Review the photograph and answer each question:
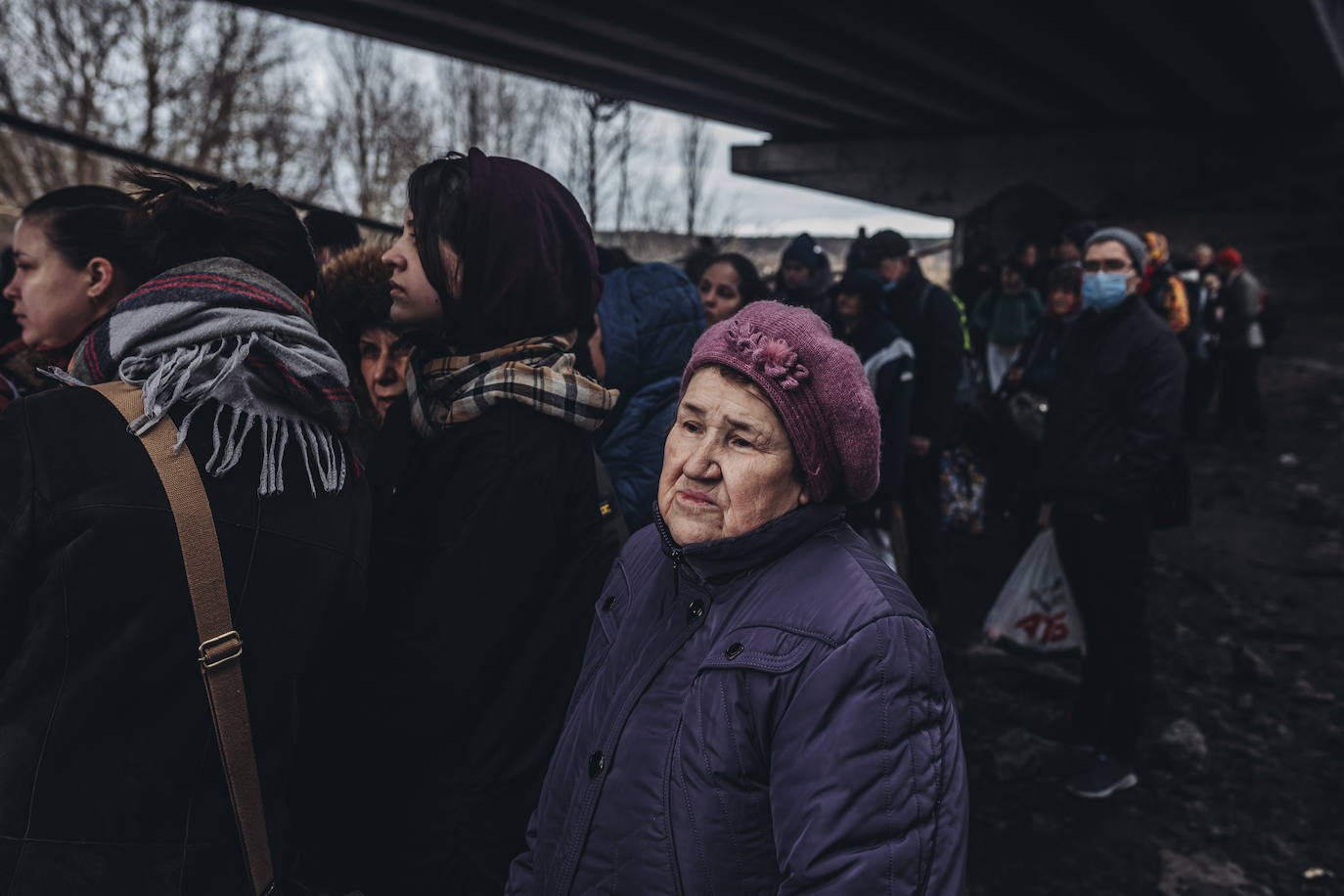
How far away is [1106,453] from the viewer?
362 cm

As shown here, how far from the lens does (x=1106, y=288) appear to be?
12.1 feet

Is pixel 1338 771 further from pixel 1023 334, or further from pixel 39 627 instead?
pixel 39 627

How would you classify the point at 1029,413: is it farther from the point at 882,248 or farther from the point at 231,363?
the point at 231,363

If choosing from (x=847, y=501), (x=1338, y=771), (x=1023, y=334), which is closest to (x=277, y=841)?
(x=847, y=501)

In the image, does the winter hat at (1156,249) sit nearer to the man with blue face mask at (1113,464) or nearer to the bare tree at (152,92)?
the man with blue face mask at (1113,464)

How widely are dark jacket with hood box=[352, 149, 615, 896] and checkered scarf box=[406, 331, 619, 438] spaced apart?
0.09 ft

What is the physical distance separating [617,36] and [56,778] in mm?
6950

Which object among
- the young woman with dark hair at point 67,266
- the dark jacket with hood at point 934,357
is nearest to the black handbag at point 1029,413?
the dark jacket with hood at point 934,357

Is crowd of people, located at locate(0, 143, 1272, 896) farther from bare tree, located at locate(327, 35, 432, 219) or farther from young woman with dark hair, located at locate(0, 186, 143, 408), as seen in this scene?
bare tree, located at locate(327, 35, 432, 219)

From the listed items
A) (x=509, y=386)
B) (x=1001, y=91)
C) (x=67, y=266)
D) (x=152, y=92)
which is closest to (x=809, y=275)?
(x=1001, y=91)

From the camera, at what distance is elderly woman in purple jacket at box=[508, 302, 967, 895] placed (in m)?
1.16

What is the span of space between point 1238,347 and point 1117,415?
714 centimetres

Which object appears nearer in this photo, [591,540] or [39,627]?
[39,627]

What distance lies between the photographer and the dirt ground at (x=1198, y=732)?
3.43 metres
